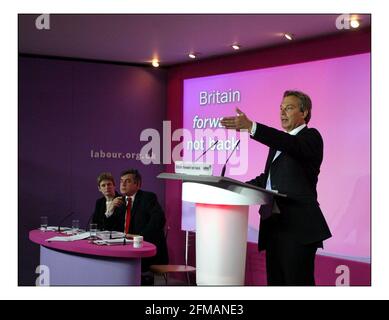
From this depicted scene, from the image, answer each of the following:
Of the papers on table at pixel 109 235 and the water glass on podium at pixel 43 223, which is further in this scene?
the water glass on podium at pixel 43 223

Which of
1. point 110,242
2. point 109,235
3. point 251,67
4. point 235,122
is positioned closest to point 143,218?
point 109,235

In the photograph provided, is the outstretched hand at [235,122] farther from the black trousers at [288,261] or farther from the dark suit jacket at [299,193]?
the black trousers at [288,261]

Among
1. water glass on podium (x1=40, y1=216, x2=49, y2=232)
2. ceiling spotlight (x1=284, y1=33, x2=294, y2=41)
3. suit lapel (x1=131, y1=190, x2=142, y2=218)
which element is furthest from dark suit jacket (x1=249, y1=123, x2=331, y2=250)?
water glass on podium (x1=40, y1=216, x2=49, y2=232)

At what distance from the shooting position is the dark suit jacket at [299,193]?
4383 mm

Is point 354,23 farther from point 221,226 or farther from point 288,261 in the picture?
point 221,226

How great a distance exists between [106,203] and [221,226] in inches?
95.3

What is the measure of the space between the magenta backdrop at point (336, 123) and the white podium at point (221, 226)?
2.13m

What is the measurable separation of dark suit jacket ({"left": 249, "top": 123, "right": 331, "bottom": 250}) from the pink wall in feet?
5.50

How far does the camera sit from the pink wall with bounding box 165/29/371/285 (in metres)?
6.01

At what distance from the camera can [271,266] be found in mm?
4457

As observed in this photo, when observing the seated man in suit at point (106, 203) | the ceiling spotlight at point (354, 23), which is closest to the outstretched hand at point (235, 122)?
the ceiling spotlight at point (354, 23)

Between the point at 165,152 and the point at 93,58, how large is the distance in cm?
140

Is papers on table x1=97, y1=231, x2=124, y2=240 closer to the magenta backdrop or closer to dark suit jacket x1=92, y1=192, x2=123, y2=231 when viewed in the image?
dark suit jacket x1=92, y1=192, x2=123, y2=231
